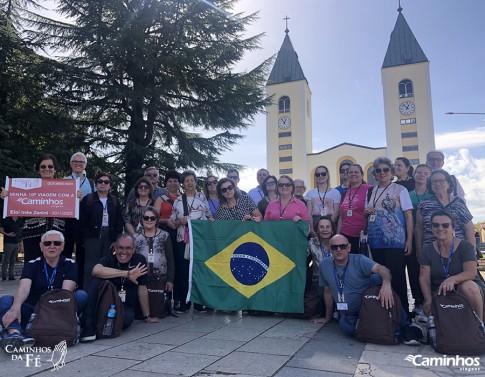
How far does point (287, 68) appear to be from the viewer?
184ft

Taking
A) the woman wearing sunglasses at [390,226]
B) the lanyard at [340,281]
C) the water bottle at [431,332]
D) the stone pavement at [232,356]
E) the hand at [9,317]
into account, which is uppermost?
the woman wearing sunglasses at [390,226]

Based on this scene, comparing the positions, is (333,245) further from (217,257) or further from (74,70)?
(74,70)

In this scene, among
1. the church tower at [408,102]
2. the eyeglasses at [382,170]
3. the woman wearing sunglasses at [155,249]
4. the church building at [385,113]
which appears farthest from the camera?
the church building at [385,113]

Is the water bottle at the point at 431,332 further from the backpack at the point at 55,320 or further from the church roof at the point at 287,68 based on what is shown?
the church roof at the point at 287,68

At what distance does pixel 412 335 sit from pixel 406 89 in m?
51.5

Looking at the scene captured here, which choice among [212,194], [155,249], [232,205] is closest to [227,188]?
[232,205]

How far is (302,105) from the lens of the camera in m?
53.5

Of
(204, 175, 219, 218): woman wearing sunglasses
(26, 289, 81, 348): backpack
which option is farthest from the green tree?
(26, 289, 81, 348): backpack

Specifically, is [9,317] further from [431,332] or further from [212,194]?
[431,332]

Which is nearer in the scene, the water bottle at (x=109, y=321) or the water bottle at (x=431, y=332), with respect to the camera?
the water bottle at (x=431, y=332)

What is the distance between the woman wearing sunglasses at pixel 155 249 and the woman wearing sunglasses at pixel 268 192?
1.90 m

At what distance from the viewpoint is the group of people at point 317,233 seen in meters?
4.35

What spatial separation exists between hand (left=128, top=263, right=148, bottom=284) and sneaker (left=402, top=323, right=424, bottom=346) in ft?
10.4

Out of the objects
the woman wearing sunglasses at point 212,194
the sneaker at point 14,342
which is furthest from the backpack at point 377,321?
the sneaker at point 14,342
